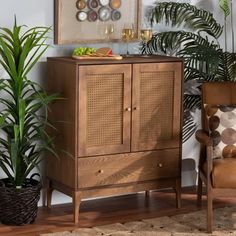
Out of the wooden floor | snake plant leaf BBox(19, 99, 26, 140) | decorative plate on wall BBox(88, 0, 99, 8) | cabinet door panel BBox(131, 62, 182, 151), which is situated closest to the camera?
snake plant leaf BBox(19, 99, 26, 140)

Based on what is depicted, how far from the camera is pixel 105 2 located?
15.7 feet

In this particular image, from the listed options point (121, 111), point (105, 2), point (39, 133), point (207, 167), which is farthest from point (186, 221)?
point (105, 2)

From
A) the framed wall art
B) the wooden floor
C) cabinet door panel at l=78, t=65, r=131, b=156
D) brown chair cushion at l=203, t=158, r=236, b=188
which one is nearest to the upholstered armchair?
brown chair cushion at l=203, t=158, r=236, b=188

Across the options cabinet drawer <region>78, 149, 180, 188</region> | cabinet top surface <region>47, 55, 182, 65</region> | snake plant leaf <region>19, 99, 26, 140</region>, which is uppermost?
cabinet top surface <region>47, 55, 182, 65</region>

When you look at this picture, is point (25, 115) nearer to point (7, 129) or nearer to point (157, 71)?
point (7, 129)

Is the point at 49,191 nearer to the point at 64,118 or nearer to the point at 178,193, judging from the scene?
the point at 64,118

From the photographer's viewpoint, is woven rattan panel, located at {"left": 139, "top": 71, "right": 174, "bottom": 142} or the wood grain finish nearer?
the wood grain finish

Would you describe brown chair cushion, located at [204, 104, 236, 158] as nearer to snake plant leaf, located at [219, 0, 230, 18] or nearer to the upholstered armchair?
the upholstered armchair

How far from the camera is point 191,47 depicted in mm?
5023

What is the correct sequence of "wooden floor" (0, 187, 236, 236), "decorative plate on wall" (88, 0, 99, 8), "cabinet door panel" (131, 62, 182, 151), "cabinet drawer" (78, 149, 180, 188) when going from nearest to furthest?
"wooden floor" (0, 187, 236, 236) < "cabinet drawer" (78, 149, 180, 188) < "cabinet door panel" (131, 62, 182, 151) < "decorative plate on wall" (88, 0, 99, 8)

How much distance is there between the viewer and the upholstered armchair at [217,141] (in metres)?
4.28

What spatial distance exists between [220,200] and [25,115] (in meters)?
1.61

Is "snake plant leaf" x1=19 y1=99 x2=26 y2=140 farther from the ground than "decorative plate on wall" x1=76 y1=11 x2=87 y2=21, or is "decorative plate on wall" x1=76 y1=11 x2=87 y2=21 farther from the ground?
"decorative plate on wall" x1=76 y1=11 x2=87 y2=21

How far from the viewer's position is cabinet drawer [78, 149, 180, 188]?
446cm
